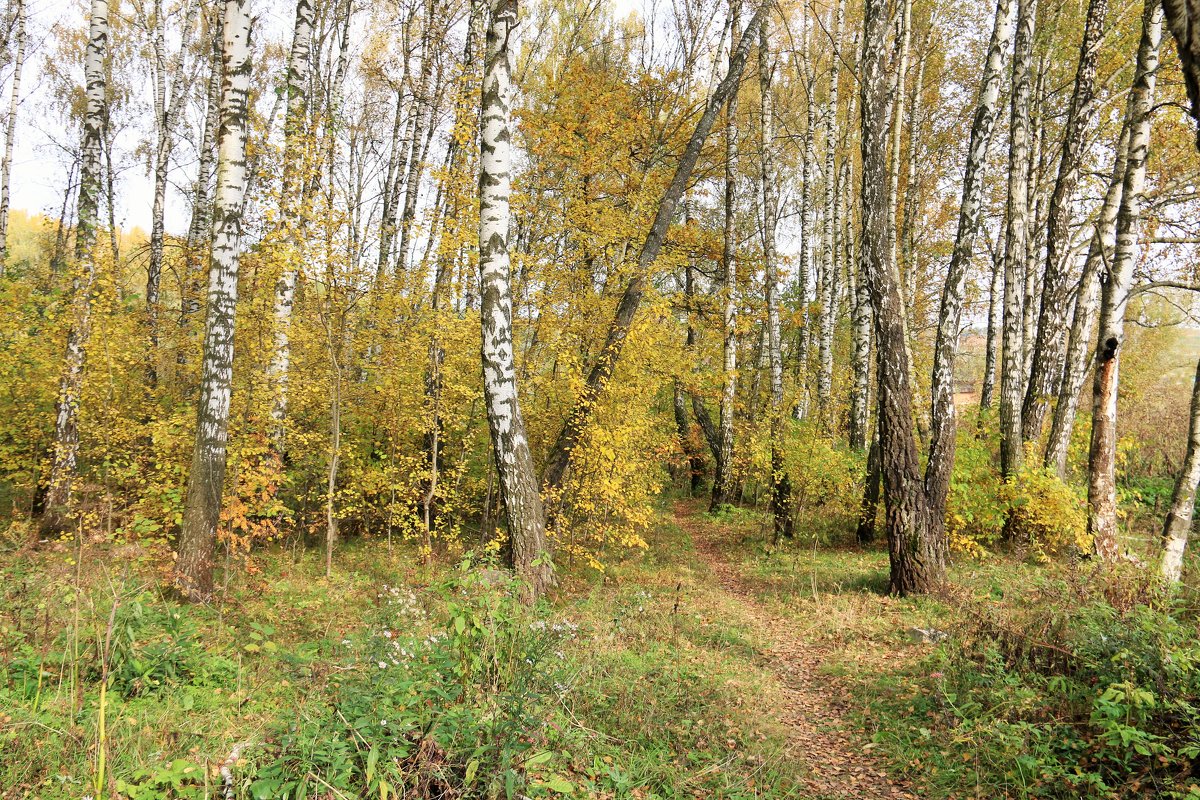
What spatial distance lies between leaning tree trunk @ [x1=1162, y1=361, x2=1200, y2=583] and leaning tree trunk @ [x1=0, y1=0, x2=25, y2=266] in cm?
1888

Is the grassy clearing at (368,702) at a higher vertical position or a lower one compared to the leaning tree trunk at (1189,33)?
lower

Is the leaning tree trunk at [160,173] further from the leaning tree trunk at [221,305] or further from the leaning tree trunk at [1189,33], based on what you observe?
the leaning tree trunk at [1189,33]

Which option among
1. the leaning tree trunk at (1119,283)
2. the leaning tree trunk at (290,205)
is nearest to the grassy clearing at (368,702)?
the leaning tree trunk at (290,205)

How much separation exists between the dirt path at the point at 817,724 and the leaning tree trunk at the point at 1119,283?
356 cm

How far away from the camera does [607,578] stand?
9.11 m

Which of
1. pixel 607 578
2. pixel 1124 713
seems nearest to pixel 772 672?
pixel 1124 713

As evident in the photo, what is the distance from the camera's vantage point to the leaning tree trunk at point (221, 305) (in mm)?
6121

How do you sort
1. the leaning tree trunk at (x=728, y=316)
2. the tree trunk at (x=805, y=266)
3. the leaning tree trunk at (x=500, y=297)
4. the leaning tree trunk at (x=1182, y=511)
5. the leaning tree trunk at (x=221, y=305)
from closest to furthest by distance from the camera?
the leaning tree trunk at (x=1182, y=511)
the leaning tree trunk at (x=221, y=305)
the leaning tree trunk at (x=500, y=297)
the leaning tree trunk at (x=728, y=316)
the tree trunk at (x=805, y=266)

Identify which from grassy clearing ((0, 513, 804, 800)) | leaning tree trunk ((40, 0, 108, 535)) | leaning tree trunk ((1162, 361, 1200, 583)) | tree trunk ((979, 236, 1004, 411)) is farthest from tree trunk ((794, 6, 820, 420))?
leaning tree trunk ((40, 0, 108, 535))

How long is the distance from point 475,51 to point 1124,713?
46.0 ft

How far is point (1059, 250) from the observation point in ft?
31.0

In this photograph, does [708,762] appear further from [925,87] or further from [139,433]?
[925,87]

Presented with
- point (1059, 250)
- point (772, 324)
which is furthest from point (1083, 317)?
point (772, 324)

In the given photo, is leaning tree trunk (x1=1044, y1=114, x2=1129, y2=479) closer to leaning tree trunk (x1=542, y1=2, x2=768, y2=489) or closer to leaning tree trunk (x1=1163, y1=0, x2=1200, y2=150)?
leaning tree trunk (x1=542, y1=2, x2=768, y2=489)
